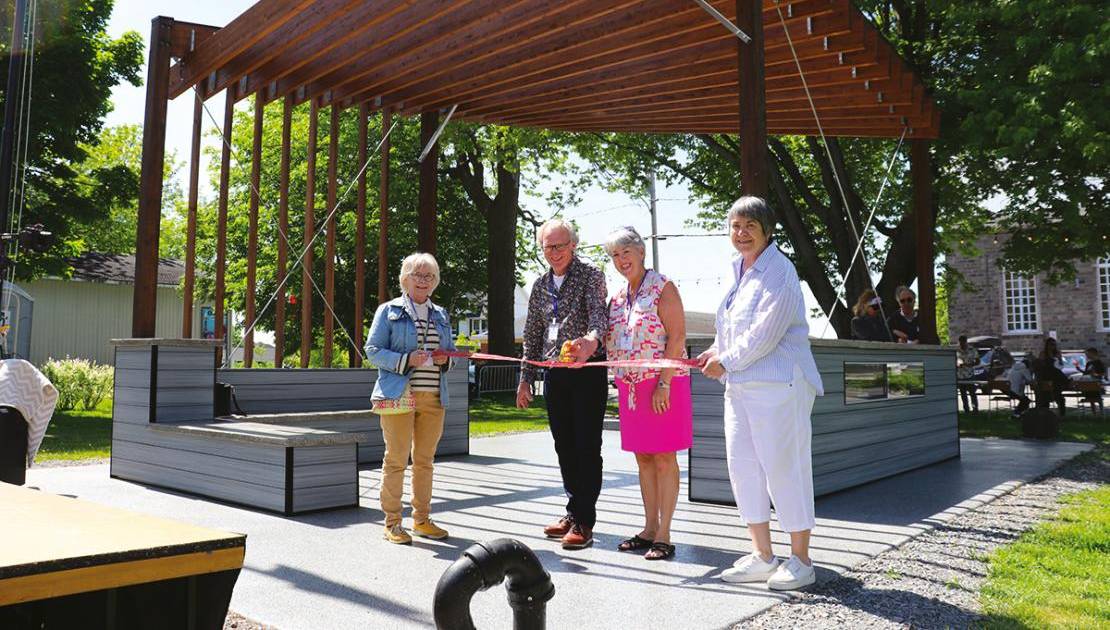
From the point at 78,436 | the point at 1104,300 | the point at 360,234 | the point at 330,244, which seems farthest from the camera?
the point at 1104,300

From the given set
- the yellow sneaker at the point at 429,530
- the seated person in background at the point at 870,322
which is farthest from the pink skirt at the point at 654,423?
the seated person in background at the point at 870,322

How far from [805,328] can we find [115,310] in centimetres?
3012

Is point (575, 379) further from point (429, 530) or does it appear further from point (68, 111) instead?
point (68, 111)

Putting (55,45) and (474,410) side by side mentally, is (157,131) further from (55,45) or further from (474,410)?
(55,45)

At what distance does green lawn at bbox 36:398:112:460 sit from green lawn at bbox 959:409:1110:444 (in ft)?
38.0

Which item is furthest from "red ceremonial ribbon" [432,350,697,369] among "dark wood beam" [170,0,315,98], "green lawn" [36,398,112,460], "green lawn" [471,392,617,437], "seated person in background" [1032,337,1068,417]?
"seated person in background" [1032,337,1068,417]

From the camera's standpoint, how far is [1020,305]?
4119 cm

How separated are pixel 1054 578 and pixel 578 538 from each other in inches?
90.8

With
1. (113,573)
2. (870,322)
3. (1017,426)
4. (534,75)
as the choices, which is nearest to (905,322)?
(870,322)

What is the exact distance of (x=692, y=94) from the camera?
8.62 m

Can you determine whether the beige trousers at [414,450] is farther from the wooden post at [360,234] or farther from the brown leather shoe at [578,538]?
the wooden post at [360,234]

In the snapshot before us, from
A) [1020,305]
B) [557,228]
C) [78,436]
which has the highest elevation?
[1020,305]

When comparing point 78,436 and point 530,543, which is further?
point 78,436

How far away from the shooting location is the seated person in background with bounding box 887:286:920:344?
993cm
